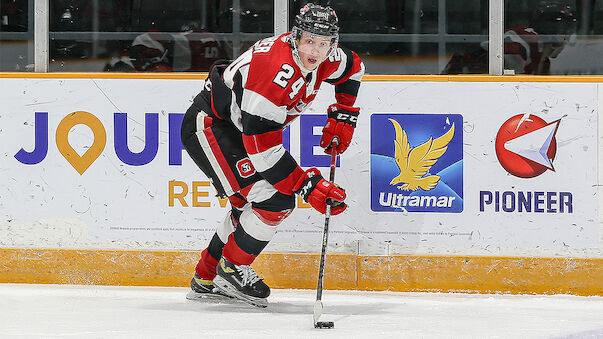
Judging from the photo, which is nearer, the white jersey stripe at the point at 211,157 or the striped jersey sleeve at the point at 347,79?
the white jersey stripe at the point at 211,157

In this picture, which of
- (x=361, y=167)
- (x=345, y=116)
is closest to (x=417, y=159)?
(x=361, y=167)

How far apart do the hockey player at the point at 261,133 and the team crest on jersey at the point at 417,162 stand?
0.28 m

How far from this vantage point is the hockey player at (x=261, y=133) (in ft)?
10.8

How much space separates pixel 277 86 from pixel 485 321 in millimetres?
1097

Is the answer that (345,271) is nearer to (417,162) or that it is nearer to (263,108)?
(417,162)

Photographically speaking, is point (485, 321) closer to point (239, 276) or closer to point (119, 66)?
point (239, 276)

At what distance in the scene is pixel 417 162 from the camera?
387 centimetres

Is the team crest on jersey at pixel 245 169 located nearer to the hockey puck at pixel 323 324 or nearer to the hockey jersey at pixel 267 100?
the hockey jersey at pixel 267 100

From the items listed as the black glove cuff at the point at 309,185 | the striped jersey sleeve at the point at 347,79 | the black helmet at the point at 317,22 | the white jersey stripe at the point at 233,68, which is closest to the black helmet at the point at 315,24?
the black helmet at the point at 317,22

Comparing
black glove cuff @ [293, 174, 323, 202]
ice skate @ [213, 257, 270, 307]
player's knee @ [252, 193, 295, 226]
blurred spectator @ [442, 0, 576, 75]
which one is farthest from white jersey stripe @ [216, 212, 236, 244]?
blurred spectator @ [442, 0, 576, 75]

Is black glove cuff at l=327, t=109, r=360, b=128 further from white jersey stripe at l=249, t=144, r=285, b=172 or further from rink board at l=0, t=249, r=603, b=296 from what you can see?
rink board at l=0, t=249, r=603, b=296

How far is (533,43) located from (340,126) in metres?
1.00

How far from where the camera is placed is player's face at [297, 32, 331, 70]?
130 inches

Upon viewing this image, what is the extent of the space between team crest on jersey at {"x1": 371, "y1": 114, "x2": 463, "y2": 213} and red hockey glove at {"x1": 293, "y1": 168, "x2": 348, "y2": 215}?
618 mm
